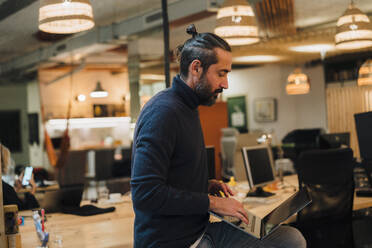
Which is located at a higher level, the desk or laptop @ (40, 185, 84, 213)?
laptop @ (40, 185, 84, 213)

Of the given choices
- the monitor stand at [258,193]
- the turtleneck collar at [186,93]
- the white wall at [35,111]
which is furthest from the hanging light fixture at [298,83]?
the turtleneck collar at [186,93]

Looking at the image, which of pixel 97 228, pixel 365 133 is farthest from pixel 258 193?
pixel 97 228

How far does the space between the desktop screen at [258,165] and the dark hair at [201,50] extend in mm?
2046

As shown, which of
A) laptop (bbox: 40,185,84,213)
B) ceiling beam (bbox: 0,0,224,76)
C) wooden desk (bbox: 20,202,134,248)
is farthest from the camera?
ceiling beam (bbox: 0,0,224,76)

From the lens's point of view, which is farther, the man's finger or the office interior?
the office interior

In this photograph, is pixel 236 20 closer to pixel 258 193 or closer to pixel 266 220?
pixel 258 193

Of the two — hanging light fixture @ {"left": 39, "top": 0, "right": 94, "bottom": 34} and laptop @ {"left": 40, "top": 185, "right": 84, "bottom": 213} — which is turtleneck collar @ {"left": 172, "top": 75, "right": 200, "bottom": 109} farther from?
laptop @ {"left": 40, "top": 185, "right": 84, "bottom": 213}

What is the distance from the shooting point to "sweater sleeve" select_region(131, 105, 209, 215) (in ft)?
5.82

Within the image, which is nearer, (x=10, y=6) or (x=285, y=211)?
(x=285, y=211)

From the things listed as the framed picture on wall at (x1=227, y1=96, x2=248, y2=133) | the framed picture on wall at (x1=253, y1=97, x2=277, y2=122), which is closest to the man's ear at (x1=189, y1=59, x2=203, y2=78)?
the framed picture on wall at (x1=253, y1=97, x2=277, y2=122)

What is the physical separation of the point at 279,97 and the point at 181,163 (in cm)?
1284

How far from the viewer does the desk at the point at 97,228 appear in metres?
2.57

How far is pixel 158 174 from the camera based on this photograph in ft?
5.83

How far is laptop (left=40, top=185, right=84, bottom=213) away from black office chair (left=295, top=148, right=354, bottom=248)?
175 cm
